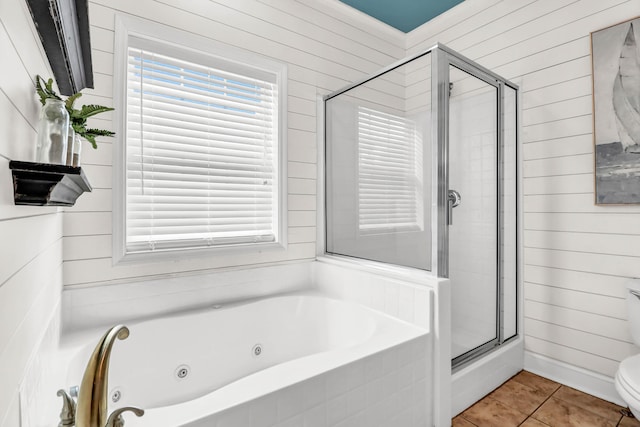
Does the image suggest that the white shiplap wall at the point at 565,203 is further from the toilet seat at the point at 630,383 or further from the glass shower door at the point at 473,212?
the toilet seat at the point at 630,383

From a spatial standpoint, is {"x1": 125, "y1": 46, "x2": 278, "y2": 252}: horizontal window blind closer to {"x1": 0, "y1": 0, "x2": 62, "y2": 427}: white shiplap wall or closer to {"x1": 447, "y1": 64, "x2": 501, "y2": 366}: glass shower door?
{"x1": 0, "y1": 0, "x2": 62, "y2": 427}: white shiplap wall

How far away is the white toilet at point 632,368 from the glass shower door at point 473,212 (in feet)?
2.10

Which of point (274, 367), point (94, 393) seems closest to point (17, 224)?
point (94, 393)

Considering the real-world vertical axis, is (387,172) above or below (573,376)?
above

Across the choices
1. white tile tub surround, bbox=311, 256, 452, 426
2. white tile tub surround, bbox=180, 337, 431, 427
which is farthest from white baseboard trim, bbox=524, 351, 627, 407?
white tile tub surround, bbox=180, 337, 431, 427

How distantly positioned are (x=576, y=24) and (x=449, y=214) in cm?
148

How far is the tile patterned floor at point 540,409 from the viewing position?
178cm

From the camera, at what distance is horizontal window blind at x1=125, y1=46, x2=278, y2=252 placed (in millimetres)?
1902

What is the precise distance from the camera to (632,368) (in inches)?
60.5

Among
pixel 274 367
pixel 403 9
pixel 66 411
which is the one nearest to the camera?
pixel 66 411

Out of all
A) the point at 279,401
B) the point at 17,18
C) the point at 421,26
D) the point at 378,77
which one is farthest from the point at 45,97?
the point at 421,26

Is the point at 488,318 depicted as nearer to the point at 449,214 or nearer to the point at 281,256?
the point at 449,214

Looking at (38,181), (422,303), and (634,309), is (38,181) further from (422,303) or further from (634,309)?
(634,309)

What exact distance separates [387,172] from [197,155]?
3.91ft
